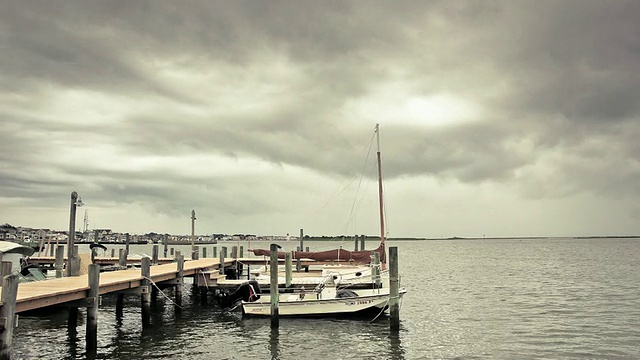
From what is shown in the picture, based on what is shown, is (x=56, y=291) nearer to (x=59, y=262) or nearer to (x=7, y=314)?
(x=7, y=314)

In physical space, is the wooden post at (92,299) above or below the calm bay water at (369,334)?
above

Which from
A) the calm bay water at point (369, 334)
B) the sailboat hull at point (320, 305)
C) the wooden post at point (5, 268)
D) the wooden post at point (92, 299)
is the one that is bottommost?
the calm bay water at point (369, 334)

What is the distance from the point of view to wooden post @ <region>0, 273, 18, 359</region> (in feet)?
41.8

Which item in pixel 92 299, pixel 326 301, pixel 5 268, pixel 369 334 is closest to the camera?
pixel 92 299

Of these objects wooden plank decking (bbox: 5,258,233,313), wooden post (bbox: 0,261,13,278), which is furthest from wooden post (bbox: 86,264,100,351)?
wooden post (bbox: 0,261,13,278)

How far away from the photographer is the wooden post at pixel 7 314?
41.8 ft

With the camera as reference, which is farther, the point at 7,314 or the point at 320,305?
the point at 320,305

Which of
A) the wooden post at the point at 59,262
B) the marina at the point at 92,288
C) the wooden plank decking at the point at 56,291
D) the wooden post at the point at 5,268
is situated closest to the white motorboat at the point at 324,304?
the marina at the point at 92,288

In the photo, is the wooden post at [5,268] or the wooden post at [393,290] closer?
the wooden post at [5,268]

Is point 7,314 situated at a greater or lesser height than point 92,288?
lesser

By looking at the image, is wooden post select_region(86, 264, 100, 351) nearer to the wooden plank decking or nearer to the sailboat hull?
the wooden plank decking

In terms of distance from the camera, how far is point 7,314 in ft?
42.2

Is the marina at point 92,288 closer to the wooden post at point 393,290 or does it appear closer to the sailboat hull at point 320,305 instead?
the sailboat hull at point 320,305

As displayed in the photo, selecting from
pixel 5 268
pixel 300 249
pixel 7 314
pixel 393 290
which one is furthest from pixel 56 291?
pixel 300 249
